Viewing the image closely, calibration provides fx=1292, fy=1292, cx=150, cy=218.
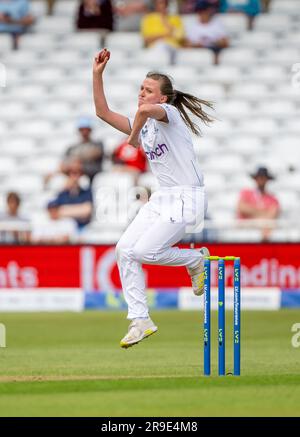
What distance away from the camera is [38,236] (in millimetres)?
16094

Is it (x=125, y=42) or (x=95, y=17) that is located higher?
(x=95, y=17)

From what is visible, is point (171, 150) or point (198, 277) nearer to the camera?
point (171, 150)

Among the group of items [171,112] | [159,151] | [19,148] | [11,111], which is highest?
[171,112]

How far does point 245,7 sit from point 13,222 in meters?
6.52

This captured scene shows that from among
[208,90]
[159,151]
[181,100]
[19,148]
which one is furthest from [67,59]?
[159,151]

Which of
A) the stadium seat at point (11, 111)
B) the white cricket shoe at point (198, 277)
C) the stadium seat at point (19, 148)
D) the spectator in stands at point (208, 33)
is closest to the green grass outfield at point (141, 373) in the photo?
the white cricket shoe at point (198, 277)

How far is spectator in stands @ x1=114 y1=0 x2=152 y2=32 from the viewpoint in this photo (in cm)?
2105

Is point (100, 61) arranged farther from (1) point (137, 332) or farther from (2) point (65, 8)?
(2) point (65, 8)

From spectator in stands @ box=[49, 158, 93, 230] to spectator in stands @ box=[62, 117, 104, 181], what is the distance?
345mm

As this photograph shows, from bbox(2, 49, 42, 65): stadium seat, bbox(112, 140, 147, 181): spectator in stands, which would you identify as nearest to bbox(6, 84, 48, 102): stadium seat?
bbox(2, 49, 42, 65): stadium seat

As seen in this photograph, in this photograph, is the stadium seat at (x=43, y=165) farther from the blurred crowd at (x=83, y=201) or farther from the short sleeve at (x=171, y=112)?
the short sleeve at (x=171, y=112)

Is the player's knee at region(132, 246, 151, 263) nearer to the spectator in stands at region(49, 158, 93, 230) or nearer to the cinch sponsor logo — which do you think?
the cinch sponsor logo

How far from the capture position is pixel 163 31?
19984 millimetres
